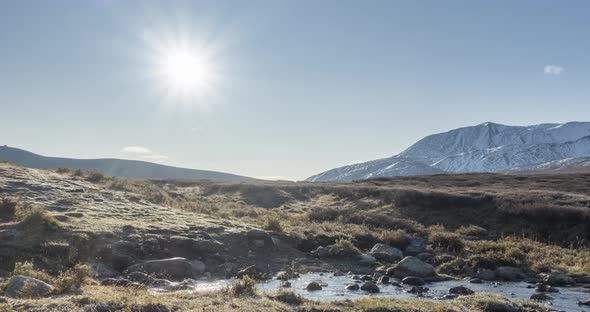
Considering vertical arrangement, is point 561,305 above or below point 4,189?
below

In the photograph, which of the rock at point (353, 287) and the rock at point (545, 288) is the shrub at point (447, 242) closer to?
the rock at point (545, 288)

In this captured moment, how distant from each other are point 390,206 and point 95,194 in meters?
26.9

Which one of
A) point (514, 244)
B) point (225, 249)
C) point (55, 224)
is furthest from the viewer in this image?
point (514, 244)

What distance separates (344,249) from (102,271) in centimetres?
1456

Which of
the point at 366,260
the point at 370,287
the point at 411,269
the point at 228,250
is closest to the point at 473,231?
the point at 366,260

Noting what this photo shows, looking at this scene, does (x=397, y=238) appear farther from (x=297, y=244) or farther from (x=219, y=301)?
(x=219, y=301)

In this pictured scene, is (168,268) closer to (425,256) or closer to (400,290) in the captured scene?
(400,290)

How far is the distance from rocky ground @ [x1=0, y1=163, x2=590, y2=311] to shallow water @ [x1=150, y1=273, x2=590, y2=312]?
0.56m

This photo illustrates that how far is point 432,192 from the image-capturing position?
164 ft

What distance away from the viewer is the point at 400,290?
70.7 ft

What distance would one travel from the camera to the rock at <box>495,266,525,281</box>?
2512 centimetres

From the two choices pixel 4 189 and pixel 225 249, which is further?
pixel 4 189

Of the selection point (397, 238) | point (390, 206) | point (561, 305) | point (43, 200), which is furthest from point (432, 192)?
point (43, 200)

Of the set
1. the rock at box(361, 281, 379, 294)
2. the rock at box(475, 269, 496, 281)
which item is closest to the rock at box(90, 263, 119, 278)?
the rock at box(361, 281, 379, 294)
